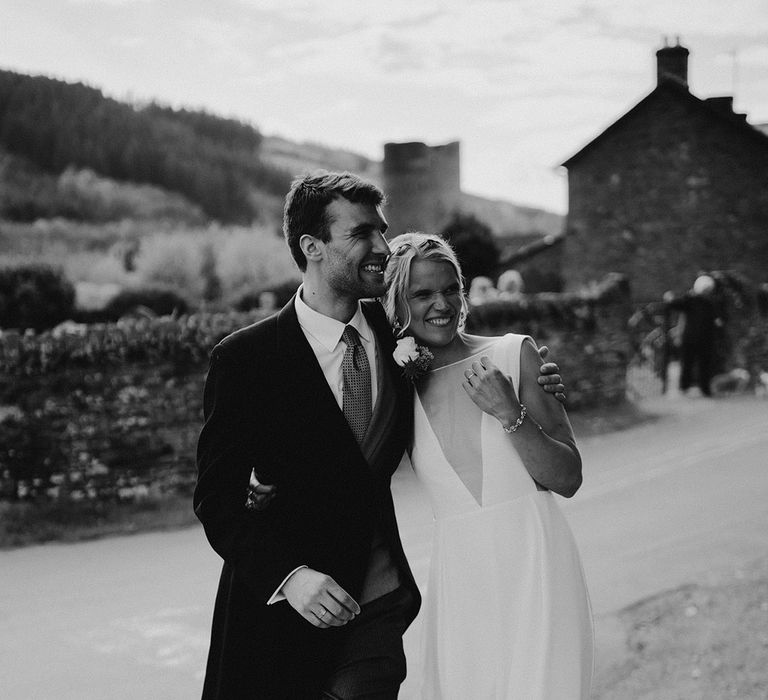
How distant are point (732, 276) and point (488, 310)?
7606 millimetres

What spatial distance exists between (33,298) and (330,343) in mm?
15395

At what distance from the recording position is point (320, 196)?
283 centimetres

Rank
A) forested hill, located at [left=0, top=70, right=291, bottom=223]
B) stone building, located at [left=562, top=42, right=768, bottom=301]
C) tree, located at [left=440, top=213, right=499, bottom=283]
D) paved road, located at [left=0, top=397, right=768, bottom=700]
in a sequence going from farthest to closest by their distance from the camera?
forested hill, located at [left=0, top=70, right=291, bottom=223] → tree, located at [left=440, top=213, right=499, bottom=283] → stone building, located at [left=562, top=42, right=768, bottom=301] → paved road, located at [left=0, top=397, right=768, bottom=700]

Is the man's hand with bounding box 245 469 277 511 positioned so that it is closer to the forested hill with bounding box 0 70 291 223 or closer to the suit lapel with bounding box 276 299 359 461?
the suit lapel with bounding box 276 299 359 461

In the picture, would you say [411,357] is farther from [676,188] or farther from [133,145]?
[133,145]

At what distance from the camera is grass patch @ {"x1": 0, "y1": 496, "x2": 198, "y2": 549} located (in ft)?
24.7

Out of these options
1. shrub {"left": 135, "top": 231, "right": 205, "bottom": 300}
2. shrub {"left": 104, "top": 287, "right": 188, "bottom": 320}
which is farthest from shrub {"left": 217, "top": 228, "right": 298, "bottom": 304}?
shrub {"left": 104, "top": 287, "right": 188, "bottom": 320}

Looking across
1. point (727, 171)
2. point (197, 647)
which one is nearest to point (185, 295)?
point (727, 171)

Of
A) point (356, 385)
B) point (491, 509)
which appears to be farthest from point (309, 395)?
point (491, 509)

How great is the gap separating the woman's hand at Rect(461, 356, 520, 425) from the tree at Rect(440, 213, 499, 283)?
28427 mm

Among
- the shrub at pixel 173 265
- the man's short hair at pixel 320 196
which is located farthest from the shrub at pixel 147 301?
the man's short hair at pixel 320 196

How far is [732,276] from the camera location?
1683cm

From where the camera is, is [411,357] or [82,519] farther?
[82,519]

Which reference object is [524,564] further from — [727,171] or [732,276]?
[727,171]
